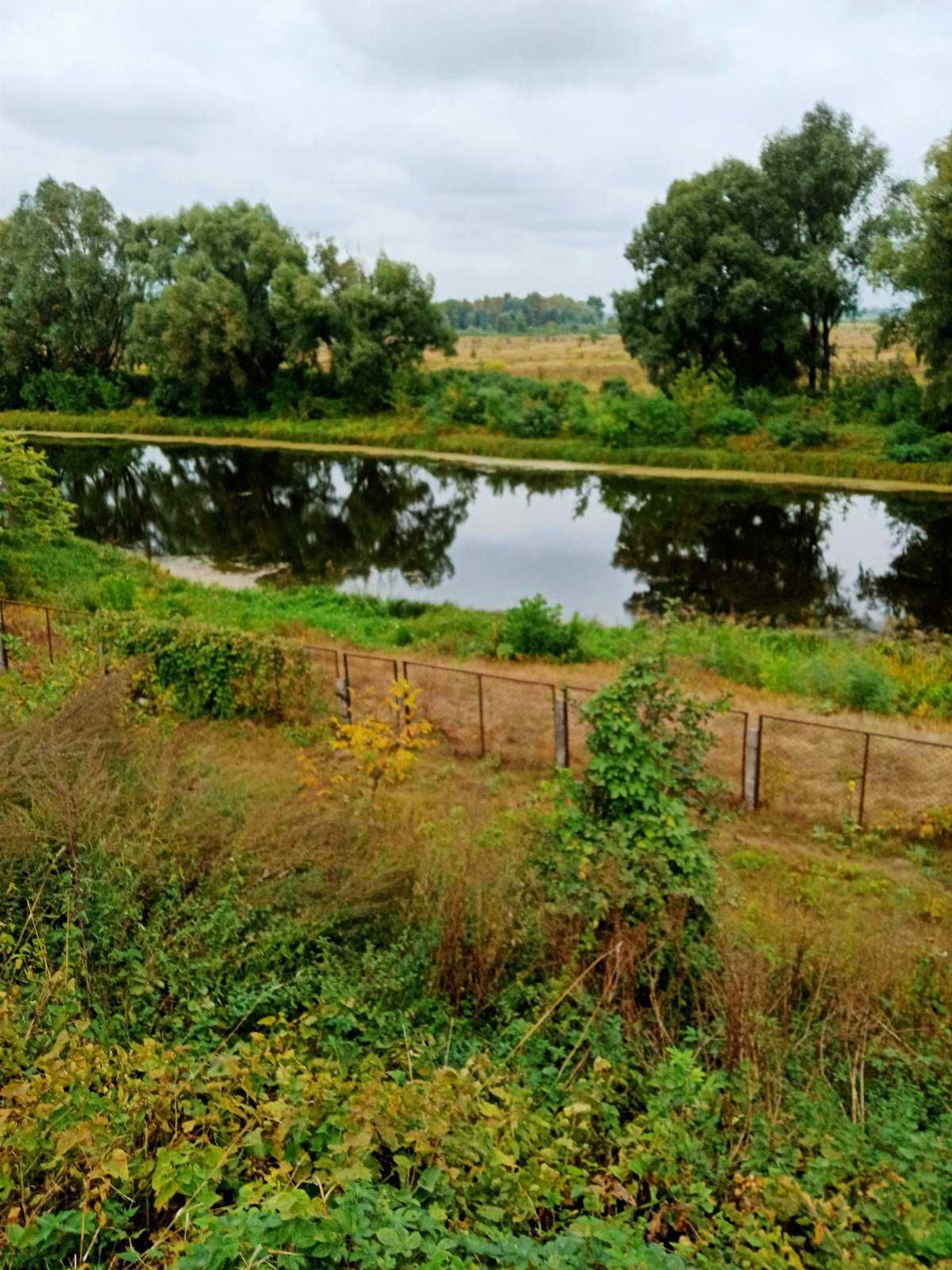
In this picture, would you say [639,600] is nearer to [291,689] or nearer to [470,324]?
[291,689]

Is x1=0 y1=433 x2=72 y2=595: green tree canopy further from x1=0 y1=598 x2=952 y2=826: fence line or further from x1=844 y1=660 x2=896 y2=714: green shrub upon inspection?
x1=844 y1=660 x2=896 y2=714: green shrub

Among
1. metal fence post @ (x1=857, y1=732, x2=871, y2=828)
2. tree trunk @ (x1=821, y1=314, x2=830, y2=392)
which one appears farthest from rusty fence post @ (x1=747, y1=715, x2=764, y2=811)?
tree trunk @ (x1=821, y1=314, x2=830, y2=392)

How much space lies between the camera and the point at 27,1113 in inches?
169

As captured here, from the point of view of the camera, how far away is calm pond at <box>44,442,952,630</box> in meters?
25.0

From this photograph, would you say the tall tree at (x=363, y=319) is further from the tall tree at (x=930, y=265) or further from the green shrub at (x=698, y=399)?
the tall tree at (x=930, y=265)

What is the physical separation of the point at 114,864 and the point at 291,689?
7925 millimetres

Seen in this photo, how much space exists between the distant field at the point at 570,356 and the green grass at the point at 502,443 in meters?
6.74

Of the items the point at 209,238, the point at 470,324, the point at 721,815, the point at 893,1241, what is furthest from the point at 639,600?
the point at 470,324

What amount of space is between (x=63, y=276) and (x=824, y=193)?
42365 mm

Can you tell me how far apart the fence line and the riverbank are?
Result: 24104mm

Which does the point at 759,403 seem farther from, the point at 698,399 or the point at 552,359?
the point at 552,359

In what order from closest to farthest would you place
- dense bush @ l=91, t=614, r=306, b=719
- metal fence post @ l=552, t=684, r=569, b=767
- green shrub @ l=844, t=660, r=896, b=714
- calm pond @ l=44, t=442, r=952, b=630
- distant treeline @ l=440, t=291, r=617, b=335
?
metal fence post @ l=552, t=684, r=569, b=767 < dense bush @ l=91, t=614, r=306, b=719 < green shrub @ l=844, t=660, r=896, b=714 < calm pond @ l=44, t=442, r=952, b=630 < distant treeline @ l=440, t=291, r=617, b=335

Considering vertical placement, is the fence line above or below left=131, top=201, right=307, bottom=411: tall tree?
below

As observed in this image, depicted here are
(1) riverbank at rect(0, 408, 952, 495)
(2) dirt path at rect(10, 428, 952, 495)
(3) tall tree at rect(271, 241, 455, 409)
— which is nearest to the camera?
(2) dirt path at rect(10, 428, 952, 495)
